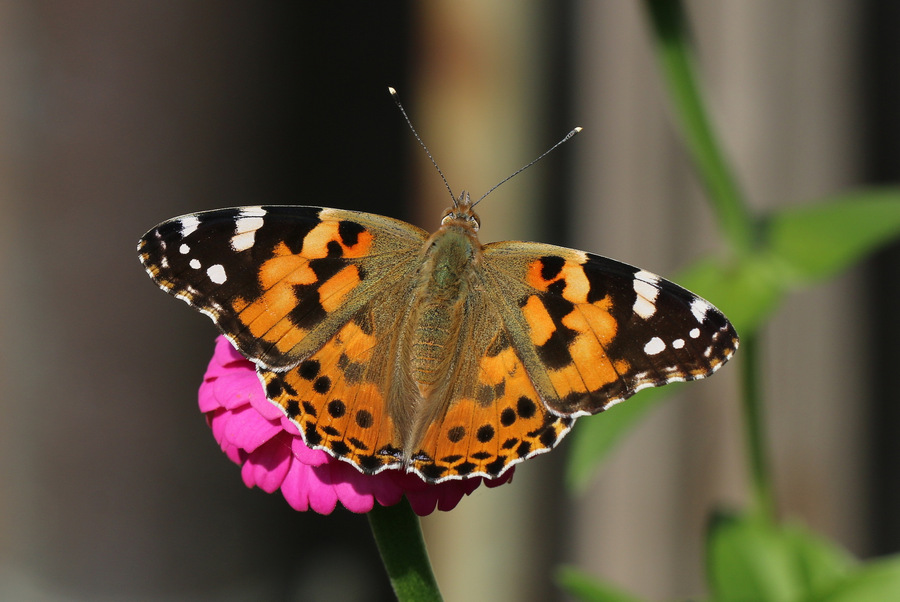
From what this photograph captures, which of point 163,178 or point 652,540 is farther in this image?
point 652,540

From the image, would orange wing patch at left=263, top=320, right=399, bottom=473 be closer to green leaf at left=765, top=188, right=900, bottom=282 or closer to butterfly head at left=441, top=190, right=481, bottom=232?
butterfly head at left=441, top=190, right=481, bottom=232

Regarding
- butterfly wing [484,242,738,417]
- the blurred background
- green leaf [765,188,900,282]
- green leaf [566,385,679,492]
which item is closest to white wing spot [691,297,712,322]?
butterfly wing [484,242,738,417]

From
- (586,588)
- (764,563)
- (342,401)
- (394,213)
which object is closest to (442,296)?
(342,401)

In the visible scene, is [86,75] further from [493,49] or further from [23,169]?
[493,49]

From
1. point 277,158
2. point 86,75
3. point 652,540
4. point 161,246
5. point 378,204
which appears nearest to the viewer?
point 161,246

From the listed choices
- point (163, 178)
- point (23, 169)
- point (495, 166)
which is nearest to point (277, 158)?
point (163, 178)

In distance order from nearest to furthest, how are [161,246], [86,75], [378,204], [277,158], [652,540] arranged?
1. [161,246]
2. [86,75]
3. [277,158]
4. [652,540]
5. [378,204]

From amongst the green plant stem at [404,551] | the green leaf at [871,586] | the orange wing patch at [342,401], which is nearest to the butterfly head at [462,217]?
the orange wing patch at [342,401]

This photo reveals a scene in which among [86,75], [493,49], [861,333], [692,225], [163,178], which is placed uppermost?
[86,75]
